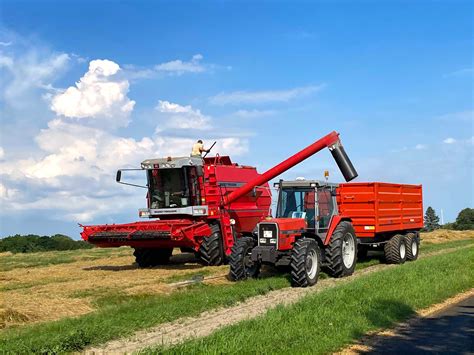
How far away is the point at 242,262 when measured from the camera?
13711 mm

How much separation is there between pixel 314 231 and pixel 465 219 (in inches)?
1817

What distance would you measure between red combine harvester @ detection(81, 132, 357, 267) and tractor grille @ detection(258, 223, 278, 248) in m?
3.54

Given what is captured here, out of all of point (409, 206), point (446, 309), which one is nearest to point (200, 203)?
point (409, 206)


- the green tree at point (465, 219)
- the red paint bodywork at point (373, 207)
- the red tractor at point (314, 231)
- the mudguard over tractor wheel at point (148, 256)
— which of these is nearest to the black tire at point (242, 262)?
the red tractor at point (314, 231)

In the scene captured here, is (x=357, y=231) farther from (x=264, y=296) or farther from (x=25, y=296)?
(x=25, y=296)

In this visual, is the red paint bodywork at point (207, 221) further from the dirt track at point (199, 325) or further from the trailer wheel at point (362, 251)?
the dirt track at point (199, 325)

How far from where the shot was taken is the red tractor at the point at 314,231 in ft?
43.0

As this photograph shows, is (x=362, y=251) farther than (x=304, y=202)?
Yes

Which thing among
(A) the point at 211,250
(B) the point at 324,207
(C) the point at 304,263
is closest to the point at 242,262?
(C) the point at 304,263

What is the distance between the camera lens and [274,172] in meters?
18.4

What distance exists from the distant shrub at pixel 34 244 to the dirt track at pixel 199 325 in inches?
1016

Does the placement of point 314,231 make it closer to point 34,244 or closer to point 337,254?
point 337,254

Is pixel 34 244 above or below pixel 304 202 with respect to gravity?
below

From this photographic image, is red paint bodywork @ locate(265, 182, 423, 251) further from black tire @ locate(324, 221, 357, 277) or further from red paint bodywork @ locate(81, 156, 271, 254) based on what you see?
red paint bodywork @ locate(81, 156, 271, 254)
